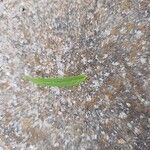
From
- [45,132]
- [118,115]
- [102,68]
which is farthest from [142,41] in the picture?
[45,132]

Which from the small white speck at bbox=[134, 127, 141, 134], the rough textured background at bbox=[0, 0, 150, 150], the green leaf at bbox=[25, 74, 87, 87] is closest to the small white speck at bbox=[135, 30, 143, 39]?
the rough textured background at bbox=[0, 0, 150, 150]

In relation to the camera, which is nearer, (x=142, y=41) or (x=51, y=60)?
(x=142, y=41)

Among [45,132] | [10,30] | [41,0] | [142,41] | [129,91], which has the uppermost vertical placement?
[41,0]

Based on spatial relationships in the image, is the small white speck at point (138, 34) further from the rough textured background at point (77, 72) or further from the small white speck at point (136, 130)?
the small white speck at point (136, 130)

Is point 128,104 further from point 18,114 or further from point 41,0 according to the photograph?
point 41,0

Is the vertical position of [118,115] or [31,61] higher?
[31,61]

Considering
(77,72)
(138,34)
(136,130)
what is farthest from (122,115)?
(138,34)

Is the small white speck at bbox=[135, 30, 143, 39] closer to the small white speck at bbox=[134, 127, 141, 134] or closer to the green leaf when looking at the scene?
the green leaf
